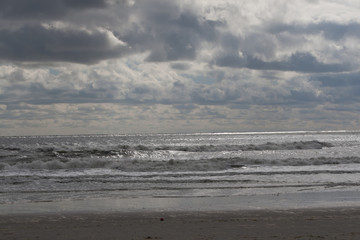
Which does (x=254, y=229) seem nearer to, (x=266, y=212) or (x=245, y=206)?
(x=266, y=212)

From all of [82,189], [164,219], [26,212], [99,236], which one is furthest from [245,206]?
[82,189]

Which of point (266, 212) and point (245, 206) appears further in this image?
point (245, 206)

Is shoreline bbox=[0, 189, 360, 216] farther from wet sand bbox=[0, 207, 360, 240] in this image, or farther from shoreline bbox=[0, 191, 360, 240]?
wet sand bbox=[0, 207, 360, 240]

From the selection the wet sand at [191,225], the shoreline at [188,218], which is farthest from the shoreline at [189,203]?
the wet sand at [191,225]

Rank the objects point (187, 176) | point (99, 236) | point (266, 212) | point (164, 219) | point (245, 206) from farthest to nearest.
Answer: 1. point (187, 176)
2. point (245, 206)
3. point (266, 212)
4. point (164, 219)
5. point (99, 236)

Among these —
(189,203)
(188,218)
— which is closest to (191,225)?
(188,218)

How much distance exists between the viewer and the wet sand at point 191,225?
30.7 ft

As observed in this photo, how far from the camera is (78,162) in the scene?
104 ft

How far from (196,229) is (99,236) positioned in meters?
2.41

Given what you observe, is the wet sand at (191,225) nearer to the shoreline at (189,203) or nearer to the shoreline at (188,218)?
the shoreline at (188,218)

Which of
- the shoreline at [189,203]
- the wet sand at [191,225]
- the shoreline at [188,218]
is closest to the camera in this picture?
the wet sand at [191,225]

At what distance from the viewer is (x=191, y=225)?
1048cm

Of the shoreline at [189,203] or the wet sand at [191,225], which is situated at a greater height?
the wet sand at [191,225]

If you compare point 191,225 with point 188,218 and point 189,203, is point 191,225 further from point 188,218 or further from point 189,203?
point 189,203
